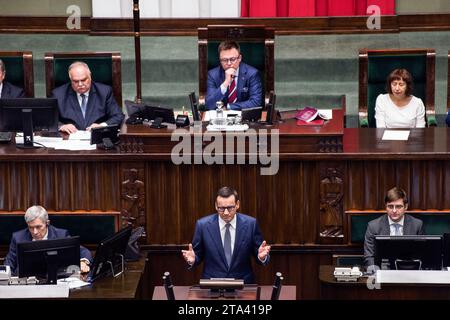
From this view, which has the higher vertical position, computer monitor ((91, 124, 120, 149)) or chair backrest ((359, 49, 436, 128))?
chair backrest ((359, 49, 436, 128))

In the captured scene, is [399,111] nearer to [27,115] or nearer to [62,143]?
[62,143]

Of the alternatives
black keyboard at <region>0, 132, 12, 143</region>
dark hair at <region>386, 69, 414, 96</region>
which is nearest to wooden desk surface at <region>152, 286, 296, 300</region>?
black keyboard at <region>0, 132, 12, 143</region>

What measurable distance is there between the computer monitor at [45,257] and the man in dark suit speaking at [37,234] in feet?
1.07

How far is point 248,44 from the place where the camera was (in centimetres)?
823

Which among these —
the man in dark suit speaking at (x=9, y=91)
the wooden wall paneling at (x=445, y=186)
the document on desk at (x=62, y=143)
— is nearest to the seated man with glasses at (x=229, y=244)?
the document on desk at (x=62, y=143)

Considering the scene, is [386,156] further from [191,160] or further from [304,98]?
[304,98]

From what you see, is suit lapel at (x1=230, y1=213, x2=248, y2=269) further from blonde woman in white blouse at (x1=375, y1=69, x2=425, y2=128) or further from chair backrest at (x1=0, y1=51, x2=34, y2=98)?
chair backrest at (x1=0, y1=51, x2=34, y2=98)

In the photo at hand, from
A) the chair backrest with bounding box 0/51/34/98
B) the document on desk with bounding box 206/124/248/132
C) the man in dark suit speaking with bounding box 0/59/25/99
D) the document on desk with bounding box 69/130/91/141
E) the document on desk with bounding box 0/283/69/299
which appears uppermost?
the chair backrest with bounding box 0/51/34/98

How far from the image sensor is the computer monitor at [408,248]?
598 centimetres

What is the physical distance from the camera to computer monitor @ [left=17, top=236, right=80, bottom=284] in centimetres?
597

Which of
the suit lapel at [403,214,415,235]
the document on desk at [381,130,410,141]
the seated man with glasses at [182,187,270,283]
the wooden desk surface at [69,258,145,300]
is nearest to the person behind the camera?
the wooden desk surface at [69,258,145,300]

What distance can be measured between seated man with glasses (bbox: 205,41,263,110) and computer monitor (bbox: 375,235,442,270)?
7.20ft

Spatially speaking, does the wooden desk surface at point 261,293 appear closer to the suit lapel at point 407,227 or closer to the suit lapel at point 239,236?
the suit lapel at point 239,236

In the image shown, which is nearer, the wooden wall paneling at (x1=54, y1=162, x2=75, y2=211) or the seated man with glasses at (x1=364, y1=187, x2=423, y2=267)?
the seated man with glasses at (x1=364, y1=187, x2=423, y2=267)
